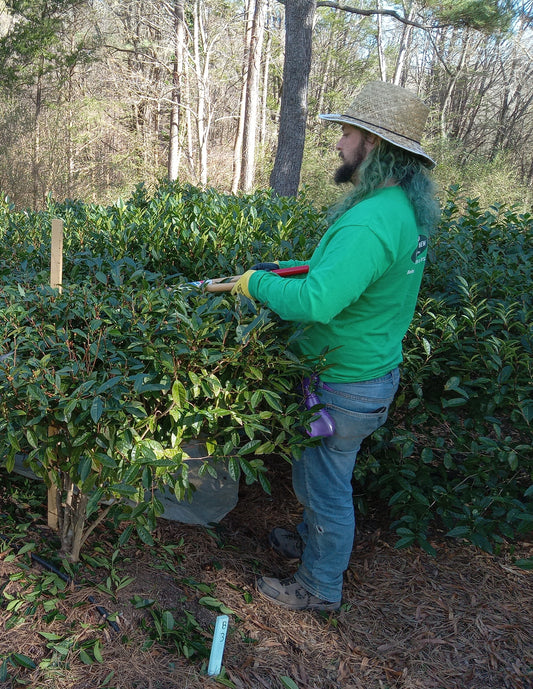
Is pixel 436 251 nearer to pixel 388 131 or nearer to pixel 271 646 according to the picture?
pixel 388 131

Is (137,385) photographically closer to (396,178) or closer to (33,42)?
(396,178)

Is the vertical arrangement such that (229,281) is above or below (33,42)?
below

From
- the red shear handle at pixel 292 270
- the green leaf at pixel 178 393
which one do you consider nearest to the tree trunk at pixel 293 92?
the red shear handle at pixel 292 270

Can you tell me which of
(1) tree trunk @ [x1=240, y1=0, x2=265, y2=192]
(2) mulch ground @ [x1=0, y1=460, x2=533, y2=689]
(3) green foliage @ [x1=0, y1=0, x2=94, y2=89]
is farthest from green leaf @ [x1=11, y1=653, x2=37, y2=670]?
(1) tree trunk @ [x1=240, y1=0, x2=265, y2=192]

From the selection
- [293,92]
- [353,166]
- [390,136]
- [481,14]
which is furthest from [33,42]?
[390,136]

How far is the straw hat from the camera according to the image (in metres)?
2.19

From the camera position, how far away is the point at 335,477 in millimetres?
2449

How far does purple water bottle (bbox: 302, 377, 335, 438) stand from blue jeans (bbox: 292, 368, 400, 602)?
3 cm

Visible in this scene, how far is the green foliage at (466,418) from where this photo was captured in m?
2.45

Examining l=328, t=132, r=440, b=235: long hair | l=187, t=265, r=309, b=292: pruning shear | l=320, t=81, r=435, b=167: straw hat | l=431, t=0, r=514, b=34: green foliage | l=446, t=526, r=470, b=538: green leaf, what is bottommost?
l=446, t=526, r=470, b=538: green leaf

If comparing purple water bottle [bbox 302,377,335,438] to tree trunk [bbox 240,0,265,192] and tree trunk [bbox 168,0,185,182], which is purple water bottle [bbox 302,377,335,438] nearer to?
tree trunk [bbox 240,0,265,192]

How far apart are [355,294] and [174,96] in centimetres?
1687

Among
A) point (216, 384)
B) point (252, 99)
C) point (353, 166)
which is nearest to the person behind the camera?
point (216, 384)

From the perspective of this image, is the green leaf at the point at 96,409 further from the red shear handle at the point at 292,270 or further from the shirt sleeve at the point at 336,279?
the red shear handle at the point at 292,270
